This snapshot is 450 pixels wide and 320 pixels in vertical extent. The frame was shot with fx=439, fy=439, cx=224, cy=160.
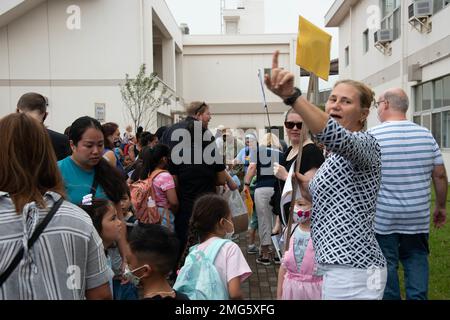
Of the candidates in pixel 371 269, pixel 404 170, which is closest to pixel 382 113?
pixel 404 170

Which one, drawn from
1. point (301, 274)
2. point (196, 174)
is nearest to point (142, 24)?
point (196, 174)

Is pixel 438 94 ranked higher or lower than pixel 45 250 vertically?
higher

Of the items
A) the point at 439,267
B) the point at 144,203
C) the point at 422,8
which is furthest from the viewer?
the point at 422,8

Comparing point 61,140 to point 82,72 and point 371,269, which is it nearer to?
point 371,269

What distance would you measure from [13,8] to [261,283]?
18946 mm

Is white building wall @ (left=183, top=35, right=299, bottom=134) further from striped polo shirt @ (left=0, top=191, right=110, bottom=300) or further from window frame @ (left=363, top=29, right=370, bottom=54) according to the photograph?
striped polo shirt @ (left=0, top=191, right=110, bottom=300)

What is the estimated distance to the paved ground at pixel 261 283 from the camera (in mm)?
4961

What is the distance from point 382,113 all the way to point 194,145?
195cm

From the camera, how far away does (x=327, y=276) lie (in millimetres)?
2248

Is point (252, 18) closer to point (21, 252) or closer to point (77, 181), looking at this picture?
point (77, 181)

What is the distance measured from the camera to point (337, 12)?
23.9 metres

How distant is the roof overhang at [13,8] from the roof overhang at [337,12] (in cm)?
1468

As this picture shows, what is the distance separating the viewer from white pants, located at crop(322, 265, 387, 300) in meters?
2.17

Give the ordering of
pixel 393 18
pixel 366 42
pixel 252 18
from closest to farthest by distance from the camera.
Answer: pixel 393 18 → pixel 366 42 → pixel 252 18
